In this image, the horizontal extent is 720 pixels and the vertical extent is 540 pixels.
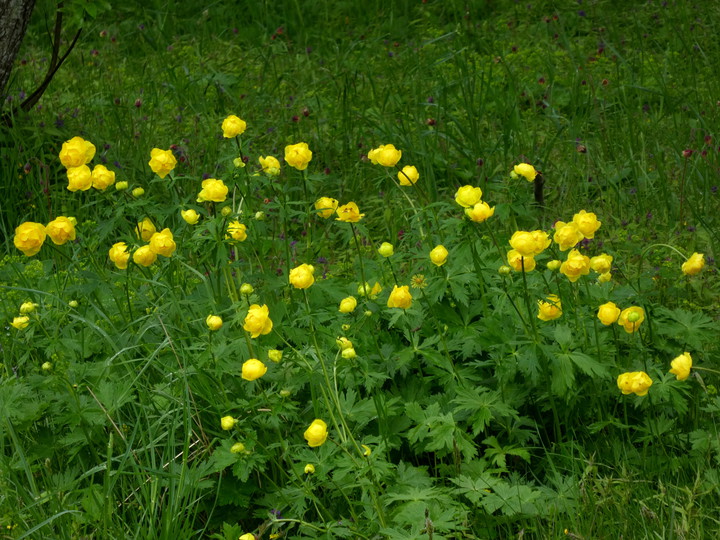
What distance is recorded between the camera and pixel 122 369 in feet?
8.45

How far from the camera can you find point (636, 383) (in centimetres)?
204

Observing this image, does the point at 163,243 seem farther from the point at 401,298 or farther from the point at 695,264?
the point at 695,264

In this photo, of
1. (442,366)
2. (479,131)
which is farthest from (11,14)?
(442,366)

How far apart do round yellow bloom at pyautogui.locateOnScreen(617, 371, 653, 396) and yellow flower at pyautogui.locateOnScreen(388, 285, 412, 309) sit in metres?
0.53

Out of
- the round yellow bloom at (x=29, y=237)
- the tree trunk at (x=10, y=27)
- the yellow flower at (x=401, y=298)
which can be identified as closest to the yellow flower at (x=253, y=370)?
the yellow flower at (x=401, y=298)

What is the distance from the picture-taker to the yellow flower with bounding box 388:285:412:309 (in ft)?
7.13

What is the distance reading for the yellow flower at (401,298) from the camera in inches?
85.5

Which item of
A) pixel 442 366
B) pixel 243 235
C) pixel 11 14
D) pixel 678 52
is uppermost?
pixel 11 14

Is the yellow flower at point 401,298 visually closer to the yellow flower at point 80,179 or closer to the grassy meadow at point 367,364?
the grassy meadow at point 367,364

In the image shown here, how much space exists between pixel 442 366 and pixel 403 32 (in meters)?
3.61

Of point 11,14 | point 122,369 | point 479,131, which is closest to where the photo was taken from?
point 122,369

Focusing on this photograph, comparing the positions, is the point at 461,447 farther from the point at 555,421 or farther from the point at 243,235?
the point at 243,235

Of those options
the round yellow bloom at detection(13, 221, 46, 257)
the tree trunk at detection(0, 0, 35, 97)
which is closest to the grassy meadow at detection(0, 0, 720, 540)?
the round yellow bloom at detection(13, 221, 46, 257)

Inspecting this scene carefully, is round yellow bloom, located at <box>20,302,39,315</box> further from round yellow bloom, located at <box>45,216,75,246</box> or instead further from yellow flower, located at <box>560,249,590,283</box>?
yellow flower, located at <box>560,249,590,283</box>
